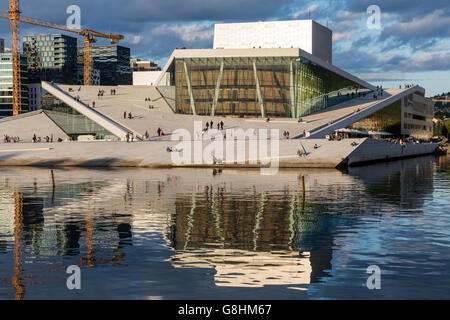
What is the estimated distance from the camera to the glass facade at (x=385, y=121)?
83256 mm

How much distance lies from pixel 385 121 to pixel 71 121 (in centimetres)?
4997

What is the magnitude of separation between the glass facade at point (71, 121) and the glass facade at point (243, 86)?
13.6m

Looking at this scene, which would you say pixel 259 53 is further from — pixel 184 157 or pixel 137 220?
pixel 137 220

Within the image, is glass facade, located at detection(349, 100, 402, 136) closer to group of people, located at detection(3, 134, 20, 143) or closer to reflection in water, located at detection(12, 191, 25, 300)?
group of people, located at detection(3, 134, 20, 143)

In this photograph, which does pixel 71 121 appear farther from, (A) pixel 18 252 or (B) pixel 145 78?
(A) pixel 18 252

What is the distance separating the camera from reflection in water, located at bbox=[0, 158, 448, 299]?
473 inches

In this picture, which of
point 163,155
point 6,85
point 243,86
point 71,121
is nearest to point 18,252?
point 163,155

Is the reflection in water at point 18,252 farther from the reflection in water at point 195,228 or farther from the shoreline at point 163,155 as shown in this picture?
the shoreline at point 163,155

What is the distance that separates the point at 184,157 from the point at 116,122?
17.9 metres

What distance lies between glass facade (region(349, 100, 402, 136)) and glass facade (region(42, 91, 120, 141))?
3199 cm

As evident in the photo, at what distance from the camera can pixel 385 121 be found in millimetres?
96750

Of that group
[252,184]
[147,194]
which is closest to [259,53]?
[252,184]
